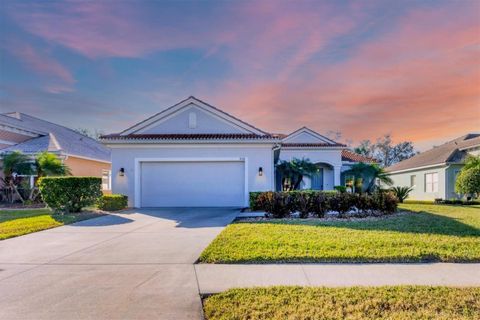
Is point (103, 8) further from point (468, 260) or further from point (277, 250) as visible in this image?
point (468, 260)

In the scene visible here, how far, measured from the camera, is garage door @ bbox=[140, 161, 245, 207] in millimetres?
14281

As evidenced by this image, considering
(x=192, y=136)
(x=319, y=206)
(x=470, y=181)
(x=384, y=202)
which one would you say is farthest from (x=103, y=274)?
(x=470, y=181)

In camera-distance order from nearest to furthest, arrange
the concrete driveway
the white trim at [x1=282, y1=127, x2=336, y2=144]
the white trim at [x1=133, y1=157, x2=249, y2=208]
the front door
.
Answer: the concrete driveway < the white trim at [x1=133, y1=157, x2=249, y2=208] < the white trim at [x1=282, y1=127, x2=336, y2=144] < the front door

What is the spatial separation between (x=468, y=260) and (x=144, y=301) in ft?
18.1

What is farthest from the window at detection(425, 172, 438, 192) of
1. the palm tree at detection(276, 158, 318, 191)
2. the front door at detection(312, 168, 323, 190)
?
the palm tree at detection(276, 158, 318, 191)

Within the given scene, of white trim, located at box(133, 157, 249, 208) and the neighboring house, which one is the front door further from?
white trim, located at box(133, 157, 249, 208)

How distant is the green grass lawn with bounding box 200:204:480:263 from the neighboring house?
46.8 feet

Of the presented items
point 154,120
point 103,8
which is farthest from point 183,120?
point 103,8

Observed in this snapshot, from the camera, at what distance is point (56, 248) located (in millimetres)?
6270

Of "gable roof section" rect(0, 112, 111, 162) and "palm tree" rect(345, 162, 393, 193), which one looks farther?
"palm tree" rect(345, 162, 393, 193)

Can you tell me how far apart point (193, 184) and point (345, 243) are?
9.47 metres

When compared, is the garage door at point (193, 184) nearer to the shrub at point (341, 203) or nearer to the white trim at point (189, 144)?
the white trim at point (189, 144)

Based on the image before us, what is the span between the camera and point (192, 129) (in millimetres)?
15078

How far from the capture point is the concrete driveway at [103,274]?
339 centimetres
